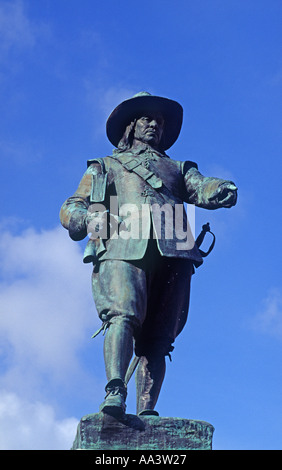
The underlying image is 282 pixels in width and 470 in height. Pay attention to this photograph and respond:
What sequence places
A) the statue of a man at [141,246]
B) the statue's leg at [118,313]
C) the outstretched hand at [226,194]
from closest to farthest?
1. the statue's leg at [118,313]
2. the statue of a man at [141,246]
3. the outstretched hand at [226,194]

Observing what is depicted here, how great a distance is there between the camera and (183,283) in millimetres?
9875

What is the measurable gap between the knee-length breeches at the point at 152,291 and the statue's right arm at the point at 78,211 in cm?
41

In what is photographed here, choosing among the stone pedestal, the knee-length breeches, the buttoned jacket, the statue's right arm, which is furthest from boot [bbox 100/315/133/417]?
the statue's right arm

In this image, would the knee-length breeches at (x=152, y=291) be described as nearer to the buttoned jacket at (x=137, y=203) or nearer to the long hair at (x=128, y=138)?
the buttoned jacket at (x=137, y=203)

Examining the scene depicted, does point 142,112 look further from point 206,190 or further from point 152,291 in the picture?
point 152,291

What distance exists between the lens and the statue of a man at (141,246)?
9.27 m

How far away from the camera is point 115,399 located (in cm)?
864

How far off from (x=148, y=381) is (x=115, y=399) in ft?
3.45

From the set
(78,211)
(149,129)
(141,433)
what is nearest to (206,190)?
(149,129)

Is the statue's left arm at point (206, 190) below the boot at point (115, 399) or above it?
→ above

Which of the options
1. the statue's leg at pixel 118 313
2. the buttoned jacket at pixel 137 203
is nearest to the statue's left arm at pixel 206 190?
the buttoned jacket at pixel 137 203

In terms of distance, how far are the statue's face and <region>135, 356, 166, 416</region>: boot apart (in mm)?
2453
